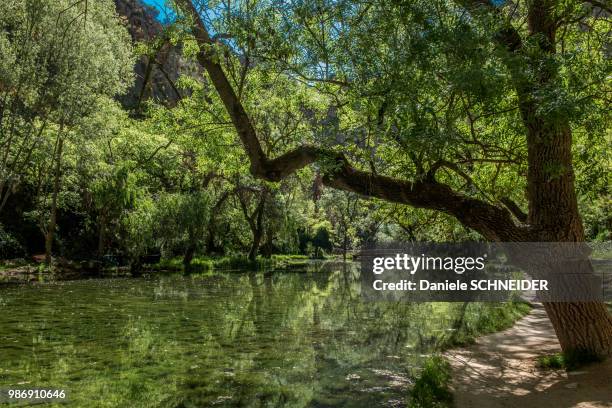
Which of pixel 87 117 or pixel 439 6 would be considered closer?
pixel 439 6

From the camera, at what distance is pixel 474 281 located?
23219 mm

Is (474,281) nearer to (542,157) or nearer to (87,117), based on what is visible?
(542,157)

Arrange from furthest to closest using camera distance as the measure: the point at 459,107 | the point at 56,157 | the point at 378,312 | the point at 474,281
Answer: the point at 56,157
the point at 474,281
the point at 378,312
the point at 459,107

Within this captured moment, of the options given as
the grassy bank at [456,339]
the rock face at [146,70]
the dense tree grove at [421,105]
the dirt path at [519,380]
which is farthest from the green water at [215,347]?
the rock face at [146,70]

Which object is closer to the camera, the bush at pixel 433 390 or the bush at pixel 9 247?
the bush at pixel 433 390

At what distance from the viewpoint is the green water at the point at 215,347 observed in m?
7.29

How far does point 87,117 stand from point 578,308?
24.6 metres

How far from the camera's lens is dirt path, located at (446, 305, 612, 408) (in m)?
6.39

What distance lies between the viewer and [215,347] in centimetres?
1026

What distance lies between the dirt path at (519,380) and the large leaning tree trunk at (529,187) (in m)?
0.62

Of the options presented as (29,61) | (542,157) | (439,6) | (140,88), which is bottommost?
(542,157)

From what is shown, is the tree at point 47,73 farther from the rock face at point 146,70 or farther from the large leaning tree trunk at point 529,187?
the rock face at point 146,70

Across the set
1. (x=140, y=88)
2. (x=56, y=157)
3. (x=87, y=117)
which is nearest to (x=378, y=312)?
(x=87, y=117)

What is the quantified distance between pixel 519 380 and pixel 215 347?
224 inches
